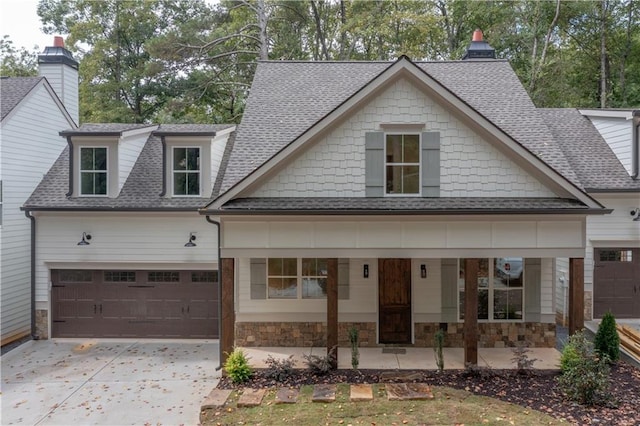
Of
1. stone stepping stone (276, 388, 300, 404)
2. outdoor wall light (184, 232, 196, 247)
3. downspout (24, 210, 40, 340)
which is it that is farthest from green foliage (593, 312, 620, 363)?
downspout (24, 210, 40, 340)

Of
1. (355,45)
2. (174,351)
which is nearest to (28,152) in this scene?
(174,351)

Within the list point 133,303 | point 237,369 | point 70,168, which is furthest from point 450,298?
point 70,168

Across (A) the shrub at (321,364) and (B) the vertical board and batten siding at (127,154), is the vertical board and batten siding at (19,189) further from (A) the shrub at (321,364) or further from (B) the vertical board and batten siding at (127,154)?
(A) the shrub at (321,364)

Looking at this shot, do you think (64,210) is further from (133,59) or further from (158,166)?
(133,59)

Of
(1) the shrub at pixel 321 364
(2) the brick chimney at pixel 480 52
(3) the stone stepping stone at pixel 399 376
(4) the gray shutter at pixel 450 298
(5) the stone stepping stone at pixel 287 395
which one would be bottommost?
(5) the stone stepping stone at pixel 287 395

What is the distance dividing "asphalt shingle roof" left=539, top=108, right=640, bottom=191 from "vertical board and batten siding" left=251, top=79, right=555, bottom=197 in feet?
13.3

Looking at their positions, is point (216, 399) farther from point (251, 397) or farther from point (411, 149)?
point (411, 149)

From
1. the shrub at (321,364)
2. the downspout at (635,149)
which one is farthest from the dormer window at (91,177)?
the downspout at (635,149)

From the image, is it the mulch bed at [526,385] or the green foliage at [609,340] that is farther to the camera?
the green foliage at [609,340]

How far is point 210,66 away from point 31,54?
13501mm

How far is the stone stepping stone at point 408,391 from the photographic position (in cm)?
787

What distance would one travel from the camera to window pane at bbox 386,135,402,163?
32.3ft

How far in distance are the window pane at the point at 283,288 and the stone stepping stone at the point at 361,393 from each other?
326 cm

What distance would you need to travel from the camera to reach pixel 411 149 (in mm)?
9867
